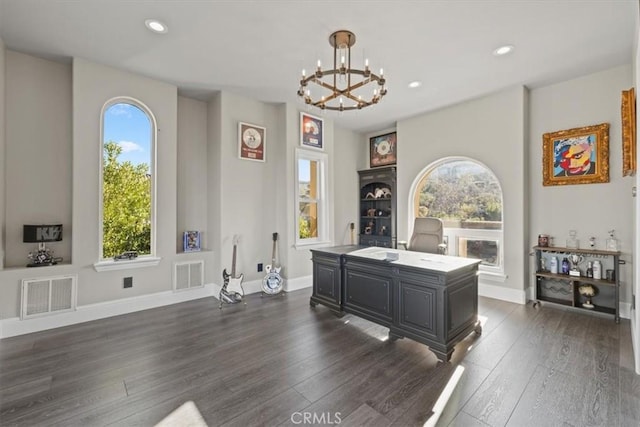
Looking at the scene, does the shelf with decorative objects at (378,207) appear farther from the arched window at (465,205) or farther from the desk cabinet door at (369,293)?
the desk cabinet door at (369,293)

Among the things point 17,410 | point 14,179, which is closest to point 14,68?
point 14,179

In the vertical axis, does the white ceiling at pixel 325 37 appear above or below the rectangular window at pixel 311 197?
above

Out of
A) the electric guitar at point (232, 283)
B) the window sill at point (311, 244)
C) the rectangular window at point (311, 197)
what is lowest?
the electric guitar at point (232, 283)

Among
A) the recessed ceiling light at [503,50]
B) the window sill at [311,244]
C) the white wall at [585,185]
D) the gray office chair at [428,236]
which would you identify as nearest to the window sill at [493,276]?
the white wall at [585,185]

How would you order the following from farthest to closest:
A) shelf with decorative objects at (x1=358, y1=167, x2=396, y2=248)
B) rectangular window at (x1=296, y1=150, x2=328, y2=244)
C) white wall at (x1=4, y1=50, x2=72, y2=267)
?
shelf with decorative objects at (x1=358, y1=167, x2=396, y2=248) < rectangular window at (x1=296, y1=150, x2=328, y2=244) < white wall at (x1=4, y1=50, x2=72, y2=267)

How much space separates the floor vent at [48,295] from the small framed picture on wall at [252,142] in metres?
2.53

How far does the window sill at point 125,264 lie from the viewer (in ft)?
10.7

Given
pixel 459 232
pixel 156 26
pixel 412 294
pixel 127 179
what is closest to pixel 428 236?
pixel 459 232

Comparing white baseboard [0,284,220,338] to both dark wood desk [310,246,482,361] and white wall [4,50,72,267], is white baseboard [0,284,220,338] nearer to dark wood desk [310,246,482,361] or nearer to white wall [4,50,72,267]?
white wall [4,50,72,267]

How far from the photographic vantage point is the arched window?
4.24m

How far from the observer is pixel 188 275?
13.0 feet

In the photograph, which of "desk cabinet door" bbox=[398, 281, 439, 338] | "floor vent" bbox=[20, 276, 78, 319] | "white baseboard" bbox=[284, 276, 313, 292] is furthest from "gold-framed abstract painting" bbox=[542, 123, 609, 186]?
"floor vent" bbox=[20, 276, 78, 319]

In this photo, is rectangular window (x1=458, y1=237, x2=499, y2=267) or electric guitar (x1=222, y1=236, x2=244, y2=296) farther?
rectangular window (x1=458, y1=237, x2=499, y2=267)

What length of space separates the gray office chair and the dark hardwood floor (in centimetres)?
105
